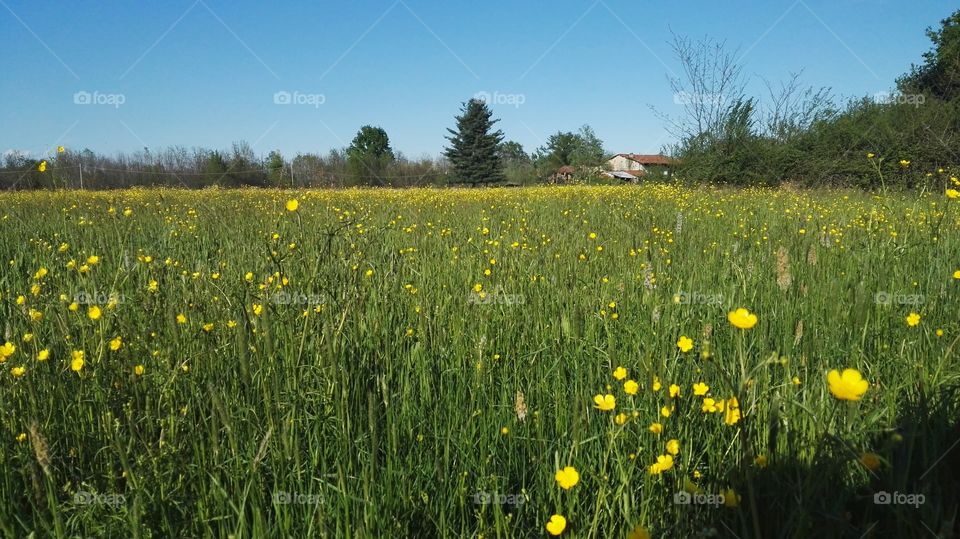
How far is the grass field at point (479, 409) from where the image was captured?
4.13 ft

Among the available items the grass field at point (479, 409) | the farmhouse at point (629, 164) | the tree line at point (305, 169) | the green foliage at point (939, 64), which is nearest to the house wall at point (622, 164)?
the farmhouse at point (629, 164)

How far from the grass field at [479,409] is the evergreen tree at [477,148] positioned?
3855cm

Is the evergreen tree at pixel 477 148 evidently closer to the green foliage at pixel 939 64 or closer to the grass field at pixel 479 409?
the green foliage at pixel 939 64

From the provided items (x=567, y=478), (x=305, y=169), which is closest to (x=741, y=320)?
(x=567, y=478)

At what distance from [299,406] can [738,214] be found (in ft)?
21.9

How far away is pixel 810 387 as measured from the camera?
1837mm

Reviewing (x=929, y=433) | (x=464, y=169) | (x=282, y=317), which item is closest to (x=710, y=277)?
(x=929, y=433)

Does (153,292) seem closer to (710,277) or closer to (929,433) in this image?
(929,433)

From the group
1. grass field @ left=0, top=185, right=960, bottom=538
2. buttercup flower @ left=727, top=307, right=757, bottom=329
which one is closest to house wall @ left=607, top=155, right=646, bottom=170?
grass field @ left=0, top=185, right=960, bottom=538

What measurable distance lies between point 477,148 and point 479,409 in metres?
41.0

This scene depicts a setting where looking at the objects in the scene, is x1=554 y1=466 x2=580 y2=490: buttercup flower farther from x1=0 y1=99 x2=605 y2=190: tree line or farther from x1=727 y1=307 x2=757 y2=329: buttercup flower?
x1=0 y1=99 x2=605 y2=190: tree line

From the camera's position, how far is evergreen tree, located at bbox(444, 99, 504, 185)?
41125 mm

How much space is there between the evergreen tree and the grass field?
38550 millimetres

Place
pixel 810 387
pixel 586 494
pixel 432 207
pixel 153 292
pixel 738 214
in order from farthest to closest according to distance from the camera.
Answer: pixel 432 207, pixel 738 214, pixel 153 292, pixel 810 387, pixel 586 494
